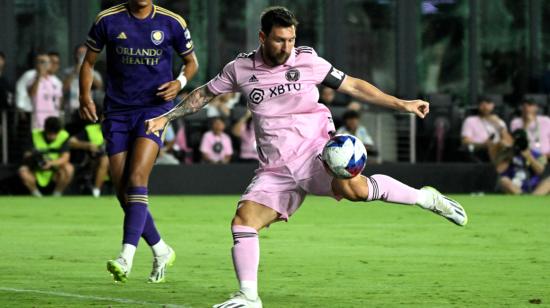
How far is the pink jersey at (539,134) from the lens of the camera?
73.4 feet

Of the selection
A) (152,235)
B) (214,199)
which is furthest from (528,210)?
(152,235)

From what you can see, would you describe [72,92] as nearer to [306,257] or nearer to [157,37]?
[306,257]

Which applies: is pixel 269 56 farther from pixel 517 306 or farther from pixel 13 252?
pixel 13 252

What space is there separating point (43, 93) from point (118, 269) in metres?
12.3

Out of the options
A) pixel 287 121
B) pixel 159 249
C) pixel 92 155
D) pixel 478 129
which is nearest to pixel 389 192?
pixel 287 121

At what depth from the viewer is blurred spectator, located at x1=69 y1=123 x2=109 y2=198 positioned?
21.5 meters

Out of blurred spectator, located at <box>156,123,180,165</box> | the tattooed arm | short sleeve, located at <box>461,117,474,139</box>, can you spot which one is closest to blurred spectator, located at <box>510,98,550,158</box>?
short sleeve, located at <box>461,117,474,139</box>

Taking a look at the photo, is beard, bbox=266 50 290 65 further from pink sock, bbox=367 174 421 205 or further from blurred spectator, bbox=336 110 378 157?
blurred spectator, bbox=336 110 378 157

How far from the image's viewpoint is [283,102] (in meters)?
9.02

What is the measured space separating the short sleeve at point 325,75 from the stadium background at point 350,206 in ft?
4.61

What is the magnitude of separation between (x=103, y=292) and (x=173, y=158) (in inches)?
488

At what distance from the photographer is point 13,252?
12844 millimetres

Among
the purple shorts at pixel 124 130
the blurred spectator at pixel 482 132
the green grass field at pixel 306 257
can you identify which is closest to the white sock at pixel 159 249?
Answer: the green grass field at pixel 306 257

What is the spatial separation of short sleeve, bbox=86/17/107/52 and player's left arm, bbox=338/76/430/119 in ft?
7.62
